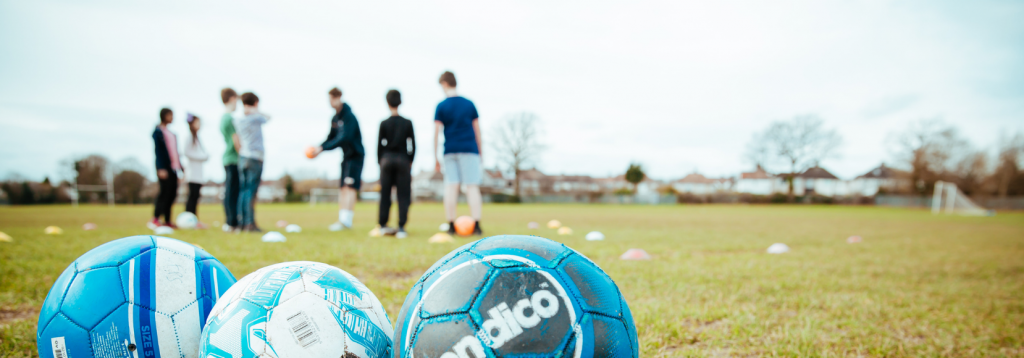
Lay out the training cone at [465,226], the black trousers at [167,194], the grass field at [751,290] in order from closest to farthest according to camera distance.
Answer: the grass field at [751,290], the training cone at [465,226], the black trousers at [167,194]

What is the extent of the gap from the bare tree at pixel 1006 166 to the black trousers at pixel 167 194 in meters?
58.2

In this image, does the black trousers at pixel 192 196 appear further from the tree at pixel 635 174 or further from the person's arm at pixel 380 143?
the tree at pixel 635 174

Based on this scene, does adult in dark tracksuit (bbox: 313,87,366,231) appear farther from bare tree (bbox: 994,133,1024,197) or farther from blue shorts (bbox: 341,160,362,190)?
bare tree (bbox: 994,133,1024,197)

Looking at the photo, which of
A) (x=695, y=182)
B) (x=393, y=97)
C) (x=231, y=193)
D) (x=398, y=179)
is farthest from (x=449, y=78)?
(x=695, y=182)

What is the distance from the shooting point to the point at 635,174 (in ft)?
206

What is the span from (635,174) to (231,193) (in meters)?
60.2

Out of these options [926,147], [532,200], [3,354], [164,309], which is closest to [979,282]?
[164,309]

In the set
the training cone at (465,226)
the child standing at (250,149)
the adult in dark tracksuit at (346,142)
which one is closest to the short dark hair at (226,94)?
the child standing at (250,149)

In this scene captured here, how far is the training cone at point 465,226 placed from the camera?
614 centimetres

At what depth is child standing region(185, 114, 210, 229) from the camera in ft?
22.5

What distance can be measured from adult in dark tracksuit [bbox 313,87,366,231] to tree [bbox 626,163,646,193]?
5951cm

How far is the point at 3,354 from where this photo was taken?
178cm

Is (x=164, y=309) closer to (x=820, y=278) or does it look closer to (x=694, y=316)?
(x=694, y=316)

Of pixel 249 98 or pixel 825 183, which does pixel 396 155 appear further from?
pixel 825 183
